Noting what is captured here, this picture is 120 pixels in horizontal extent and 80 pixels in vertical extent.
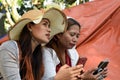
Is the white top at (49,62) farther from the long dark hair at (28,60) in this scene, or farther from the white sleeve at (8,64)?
the white sleeve at (8,64)

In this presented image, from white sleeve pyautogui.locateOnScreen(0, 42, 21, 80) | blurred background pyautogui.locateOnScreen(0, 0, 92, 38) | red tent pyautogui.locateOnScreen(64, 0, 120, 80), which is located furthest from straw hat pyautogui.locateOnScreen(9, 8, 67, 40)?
blurred background pyautogui.locateOnScreen(0, 0, 92, 38)

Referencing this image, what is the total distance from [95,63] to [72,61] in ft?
2.92

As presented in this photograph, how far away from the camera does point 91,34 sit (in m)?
4.29

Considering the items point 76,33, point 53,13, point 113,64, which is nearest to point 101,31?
point 113,64

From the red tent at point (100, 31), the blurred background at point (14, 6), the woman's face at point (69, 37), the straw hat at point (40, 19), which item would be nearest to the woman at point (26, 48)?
the straw hat at point (40, 19)

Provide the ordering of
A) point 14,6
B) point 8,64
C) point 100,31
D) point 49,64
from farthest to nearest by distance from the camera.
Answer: point 14,6, point 100,31, point 49,64, point 8,64

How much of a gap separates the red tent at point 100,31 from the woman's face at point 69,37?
0.88 m

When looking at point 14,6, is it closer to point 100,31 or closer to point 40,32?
point 100,31

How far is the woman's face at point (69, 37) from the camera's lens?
2.81 meters

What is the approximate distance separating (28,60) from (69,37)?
26.0 inches

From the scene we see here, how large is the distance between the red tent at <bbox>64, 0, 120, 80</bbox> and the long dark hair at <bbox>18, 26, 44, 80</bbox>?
139 centimetres

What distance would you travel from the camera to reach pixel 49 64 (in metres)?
2.53

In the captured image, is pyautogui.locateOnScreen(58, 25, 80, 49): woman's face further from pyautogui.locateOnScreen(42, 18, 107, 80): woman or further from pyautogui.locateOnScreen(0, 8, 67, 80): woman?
pyautogui.locateOnScreen(0, 8, 67, 80): woman

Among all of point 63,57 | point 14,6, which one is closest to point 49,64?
point 63,57
